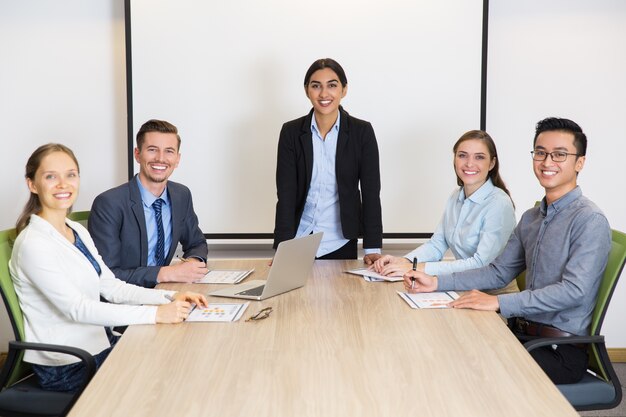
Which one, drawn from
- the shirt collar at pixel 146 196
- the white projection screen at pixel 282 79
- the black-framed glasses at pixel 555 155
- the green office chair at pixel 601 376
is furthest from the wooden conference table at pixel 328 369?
the white projection screen at pixel 282 79

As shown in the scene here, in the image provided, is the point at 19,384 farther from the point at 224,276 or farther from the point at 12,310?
the point at 224,276

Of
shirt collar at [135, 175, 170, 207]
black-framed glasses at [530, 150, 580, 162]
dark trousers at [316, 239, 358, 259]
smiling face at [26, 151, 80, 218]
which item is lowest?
dark trousers at [316, 239, 358, 259]

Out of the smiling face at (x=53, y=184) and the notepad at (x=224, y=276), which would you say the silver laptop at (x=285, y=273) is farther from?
the smiling face at (x=53, y=184)

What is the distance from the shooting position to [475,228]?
2.90 metres

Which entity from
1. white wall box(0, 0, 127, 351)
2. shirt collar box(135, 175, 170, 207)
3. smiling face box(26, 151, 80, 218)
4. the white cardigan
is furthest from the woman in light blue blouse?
white wall box(0, 0, 127, 351)

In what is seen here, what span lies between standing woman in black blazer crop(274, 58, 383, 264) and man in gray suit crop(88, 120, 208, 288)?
1.70 ft

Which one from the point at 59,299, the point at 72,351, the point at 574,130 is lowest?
the point at 72,351

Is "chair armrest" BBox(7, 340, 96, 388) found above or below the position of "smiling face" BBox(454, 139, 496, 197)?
below

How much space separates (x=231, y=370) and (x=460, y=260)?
144cm

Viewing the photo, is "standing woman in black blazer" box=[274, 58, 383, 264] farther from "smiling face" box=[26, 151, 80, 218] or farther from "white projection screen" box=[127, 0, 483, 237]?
"smiling face" box=[26, 151, 80, 218]

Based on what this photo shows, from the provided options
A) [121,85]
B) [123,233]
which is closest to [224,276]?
[123,233]

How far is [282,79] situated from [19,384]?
232 cm

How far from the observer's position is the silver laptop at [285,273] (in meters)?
2.29

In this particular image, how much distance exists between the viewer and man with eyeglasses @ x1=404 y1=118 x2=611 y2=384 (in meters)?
2.24
